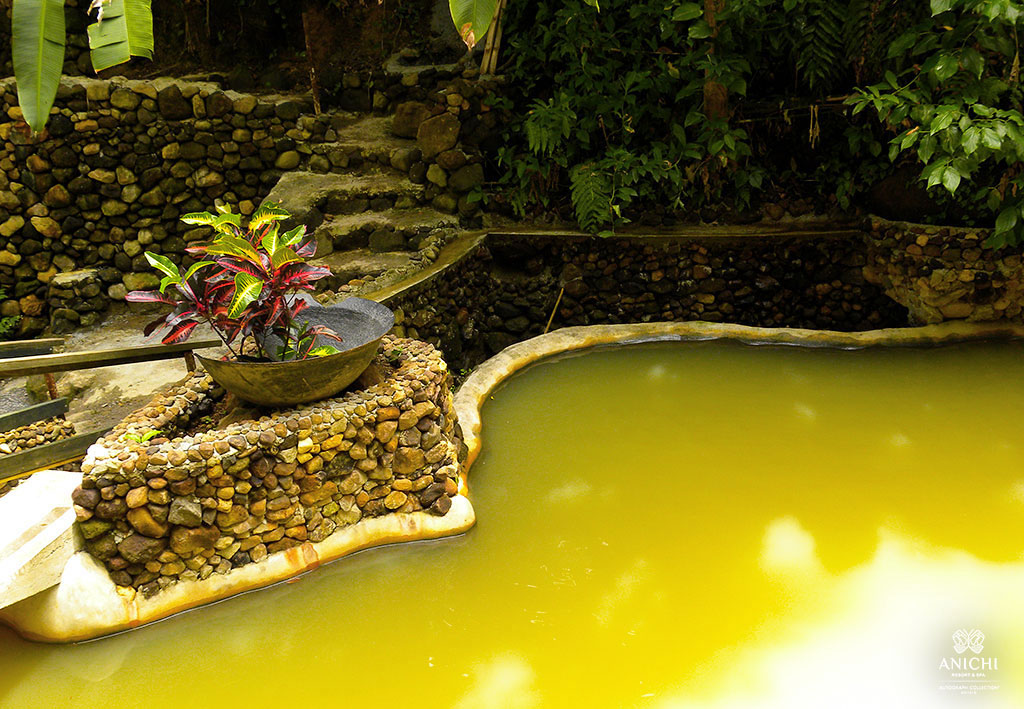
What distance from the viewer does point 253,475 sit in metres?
2.49

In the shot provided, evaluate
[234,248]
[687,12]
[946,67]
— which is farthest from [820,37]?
[234,248]

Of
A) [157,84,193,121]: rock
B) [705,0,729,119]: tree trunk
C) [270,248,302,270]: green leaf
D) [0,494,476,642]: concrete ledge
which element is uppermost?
[705,0,729,119]: tree trunk

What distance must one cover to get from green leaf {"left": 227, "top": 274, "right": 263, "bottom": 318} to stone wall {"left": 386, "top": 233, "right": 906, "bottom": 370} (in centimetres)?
229

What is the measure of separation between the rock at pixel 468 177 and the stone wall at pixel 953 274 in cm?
293

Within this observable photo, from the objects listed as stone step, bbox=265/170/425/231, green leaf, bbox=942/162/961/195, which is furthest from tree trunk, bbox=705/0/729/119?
stone step, bbox=265/170/425/231

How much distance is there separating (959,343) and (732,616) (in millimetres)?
2802

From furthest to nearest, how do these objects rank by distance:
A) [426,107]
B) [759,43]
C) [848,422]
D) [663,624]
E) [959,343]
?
1. [426,107]
2. [759,43]
3. [959,343]
4. [848,422]
5. [663,624]

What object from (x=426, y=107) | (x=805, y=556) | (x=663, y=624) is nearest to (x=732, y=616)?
(x=663, y=624)

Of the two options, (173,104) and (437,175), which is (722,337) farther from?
(173,104)

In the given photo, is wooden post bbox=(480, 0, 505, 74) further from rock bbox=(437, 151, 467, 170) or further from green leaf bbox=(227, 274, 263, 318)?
green leaf bbox=(227, 274, 263, 318)

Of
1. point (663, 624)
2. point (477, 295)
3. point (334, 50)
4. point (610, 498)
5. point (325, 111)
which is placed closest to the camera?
point (663, 624)

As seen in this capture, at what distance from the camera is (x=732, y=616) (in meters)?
2.30

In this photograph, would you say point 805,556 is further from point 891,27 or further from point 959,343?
point 891,27

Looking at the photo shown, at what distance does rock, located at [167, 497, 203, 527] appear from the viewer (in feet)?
7.77
